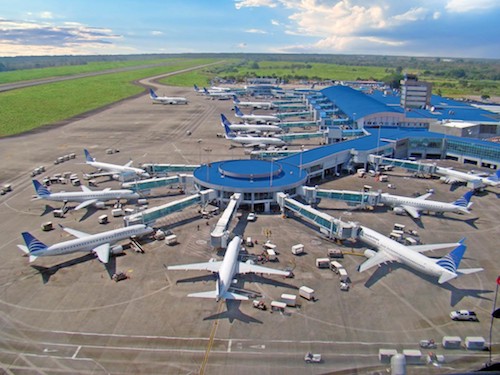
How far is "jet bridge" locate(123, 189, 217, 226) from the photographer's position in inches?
2766

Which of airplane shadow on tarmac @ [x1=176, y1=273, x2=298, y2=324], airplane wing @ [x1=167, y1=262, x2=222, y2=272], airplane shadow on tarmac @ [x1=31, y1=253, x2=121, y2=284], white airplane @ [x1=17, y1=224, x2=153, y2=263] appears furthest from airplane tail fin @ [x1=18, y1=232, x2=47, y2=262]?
airplane shadow on tarmac @ [x1=176, y1=273, x2=298, y2=324]

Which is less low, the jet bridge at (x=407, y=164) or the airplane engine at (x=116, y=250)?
the jet bridge at (x=407, y=164)

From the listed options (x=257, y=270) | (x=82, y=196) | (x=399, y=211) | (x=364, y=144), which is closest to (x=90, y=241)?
(x=82, y=196)

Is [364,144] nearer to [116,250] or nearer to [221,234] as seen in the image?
[221,234]

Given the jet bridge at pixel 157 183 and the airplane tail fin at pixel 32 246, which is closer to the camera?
the airplane tail fin at pixel 32 246

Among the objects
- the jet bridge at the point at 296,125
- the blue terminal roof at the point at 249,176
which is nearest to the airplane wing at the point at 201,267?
the blue terminal roof at the point at 249,176

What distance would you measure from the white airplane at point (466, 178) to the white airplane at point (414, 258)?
42.1m

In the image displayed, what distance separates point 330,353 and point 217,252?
88.9 feet

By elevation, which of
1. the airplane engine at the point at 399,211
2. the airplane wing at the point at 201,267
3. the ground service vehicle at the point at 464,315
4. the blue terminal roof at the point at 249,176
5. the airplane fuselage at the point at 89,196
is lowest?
the ground service vehicle at the point at 464,315

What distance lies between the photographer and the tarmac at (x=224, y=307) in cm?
4231

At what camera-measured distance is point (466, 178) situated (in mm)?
96750

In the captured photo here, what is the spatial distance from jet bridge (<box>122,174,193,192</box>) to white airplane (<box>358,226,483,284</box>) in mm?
43453

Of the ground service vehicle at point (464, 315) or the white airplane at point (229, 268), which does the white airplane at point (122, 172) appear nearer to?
the white airplane at point (229, 268)

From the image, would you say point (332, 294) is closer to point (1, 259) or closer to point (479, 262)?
point (479, 262)
